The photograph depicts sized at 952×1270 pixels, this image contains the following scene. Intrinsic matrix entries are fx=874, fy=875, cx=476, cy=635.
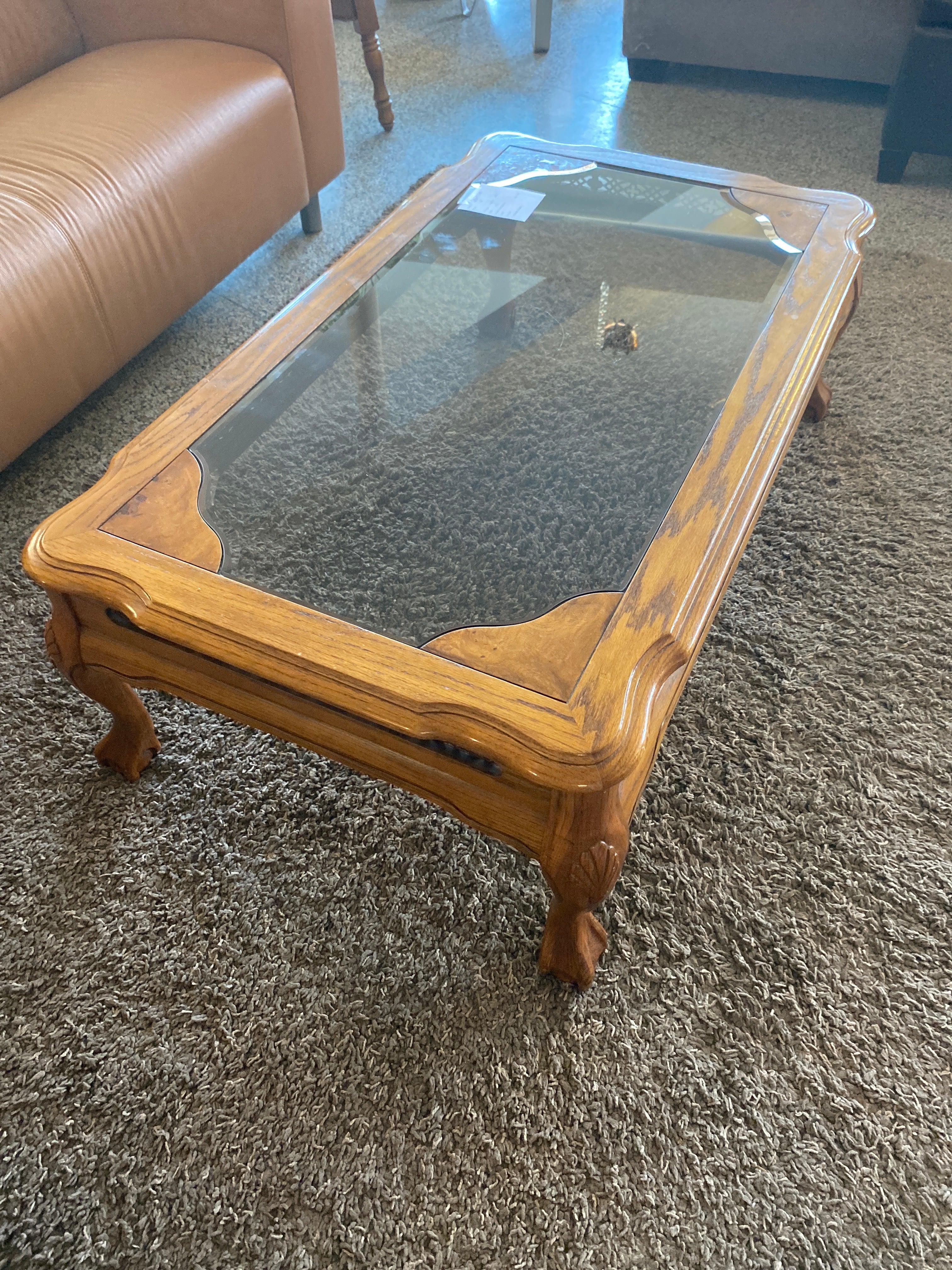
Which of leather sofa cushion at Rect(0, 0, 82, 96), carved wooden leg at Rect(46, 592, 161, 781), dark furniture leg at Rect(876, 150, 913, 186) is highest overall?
leather sofa cushion at Rect(0, 0, 82, 96)

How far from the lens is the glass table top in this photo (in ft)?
2.73

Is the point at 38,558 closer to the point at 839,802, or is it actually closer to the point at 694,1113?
the point at 694,1113

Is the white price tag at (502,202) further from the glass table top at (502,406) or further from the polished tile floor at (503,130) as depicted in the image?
the polished tile floor at (503,130)

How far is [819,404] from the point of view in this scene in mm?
1477

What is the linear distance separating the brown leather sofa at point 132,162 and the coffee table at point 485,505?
→ 447 millimetres

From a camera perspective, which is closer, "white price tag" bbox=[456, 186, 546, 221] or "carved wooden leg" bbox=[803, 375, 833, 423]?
"white price tag" bbox=[456, 186, 546, 221]

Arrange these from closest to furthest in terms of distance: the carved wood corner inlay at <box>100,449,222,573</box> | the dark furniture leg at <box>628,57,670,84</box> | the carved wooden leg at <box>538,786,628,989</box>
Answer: the carved wooden leg at <box>538,786,628,989</box> → the carved wood corner inlay at <box>100,449,222,573</box> → the dark furniture leg at <box>628,57,670,84</box>

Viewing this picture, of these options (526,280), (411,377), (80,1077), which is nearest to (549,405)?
(411,377)

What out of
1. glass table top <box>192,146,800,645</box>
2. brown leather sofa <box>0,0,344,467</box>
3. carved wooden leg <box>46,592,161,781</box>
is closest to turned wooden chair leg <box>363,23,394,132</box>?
brown leather sofa <box>0,0,344,467</box>

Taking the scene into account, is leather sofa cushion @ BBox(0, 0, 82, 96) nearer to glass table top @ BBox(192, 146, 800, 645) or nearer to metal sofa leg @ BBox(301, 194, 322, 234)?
metal sofa leg @ BBox(301, 194, 322, 234)

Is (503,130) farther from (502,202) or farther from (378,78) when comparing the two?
(502,202)

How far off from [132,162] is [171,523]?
0.90 metres

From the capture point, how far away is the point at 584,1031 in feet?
2.83

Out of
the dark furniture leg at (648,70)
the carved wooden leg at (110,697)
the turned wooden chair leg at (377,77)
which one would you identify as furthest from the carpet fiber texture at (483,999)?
the dark furniture leg at (648,70)
